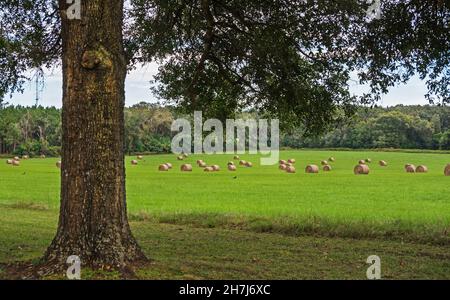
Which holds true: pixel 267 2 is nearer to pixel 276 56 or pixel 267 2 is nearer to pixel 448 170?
pixel 276 56

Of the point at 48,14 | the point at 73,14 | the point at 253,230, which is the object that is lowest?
the point at 253,230

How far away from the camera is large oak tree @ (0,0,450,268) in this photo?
7684 mm

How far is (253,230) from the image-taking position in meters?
15.2

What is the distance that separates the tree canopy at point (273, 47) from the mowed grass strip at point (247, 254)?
→ 126 inches

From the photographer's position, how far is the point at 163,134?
10600 centimetres

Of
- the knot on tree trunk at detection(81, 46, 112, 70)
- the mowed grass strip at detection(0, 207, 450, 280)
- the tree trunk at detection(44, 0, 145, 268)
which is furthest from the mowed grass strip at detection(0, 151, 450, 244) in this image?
the knot on tree trunk at detection(81, 46, 112, 70)

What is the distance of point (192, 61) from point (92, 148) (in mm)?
7418

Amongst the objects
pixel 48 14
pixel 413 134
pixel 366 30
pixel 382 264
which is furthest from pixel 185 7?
pixel 413 134

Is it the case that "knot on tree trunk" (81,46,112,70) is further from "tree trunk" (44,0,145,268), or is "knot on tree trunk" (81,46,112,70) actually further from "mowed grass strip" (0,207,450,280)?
"mowed grass strip" (0,207,450,280)

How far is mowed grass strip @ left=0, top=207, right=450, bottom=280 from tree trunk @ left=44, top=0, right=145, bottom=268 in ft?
1.35

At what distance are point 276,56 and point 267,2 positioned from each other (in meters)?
1.16

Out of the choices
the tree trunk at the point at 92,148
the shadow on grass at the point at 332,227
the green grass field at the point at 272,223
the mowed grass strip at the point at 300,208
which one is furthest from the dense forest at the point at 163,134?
the tree trunk at the point at 92,148

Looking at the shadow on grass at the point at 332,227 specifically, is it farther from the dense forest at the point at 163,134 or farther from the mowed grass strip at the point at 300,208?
the dense forest at the point at 163,134

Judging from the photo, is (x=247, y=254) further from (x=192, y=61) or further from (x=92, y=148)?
(x=192, y=61)
